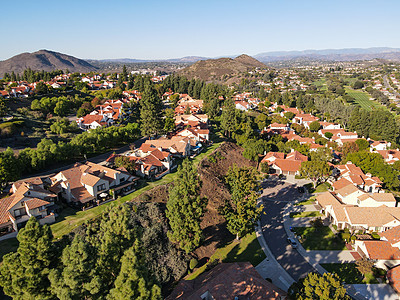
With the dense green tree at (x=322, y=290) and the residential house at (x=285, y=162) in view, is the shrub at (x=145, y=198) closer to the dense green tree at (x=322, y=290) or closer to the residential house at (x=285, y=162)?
the dense green tree at (x=322, y=290)

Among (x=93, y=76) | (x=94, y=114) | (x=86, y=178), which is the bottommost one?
(x=86, y=178)

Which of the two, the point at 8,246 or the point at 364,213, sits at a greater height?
the point at 8,246

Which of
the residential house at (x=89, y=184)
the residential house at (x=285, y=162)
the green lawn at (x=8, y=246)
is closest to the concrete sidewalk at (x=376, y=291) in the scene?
the residential house at (x=285, y=162)

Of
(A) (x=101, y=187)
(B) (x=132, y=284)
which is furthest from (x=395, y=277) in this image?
(A) (x=101, y=187)

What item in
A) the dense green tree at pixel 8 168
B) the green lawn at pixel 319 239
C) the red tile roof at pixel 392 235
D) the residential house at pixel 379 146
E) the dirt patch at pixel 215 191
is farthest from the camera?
the residential house at pixel 379 146

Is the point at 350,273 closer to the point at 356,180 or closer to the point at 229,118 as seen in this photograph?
the point at 356,180

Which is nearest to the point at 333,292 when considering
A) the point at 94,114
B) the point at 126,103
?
the point at 94,114

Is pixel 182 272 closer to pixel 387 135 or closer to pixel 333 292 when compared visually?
pixel 333 292
